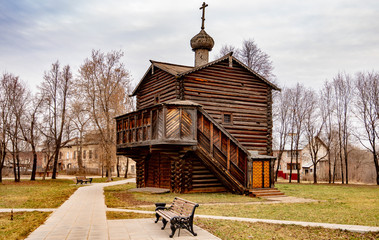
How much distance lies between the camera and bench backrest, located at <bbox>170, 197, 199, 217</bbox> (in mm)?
9030

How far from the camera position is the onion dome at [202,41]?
25734mm

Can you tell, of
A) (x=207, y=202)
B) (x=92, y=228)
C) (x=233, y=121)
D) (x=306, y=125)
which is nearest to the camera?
(x=92, y=228)

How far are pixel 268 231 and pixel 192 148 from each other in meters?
10.0

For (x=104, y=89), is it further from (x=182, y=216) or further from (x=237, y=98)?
(x=182, y=216)

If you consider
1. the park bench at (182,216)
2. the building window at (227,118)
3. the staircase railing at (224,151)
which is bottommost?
the park bench at (182,216)

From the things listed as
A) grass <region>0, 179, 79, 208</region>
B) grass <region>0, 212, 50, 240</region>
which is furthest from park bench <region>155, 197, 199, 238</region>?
grass <region>0, 179, 79, 208</region>

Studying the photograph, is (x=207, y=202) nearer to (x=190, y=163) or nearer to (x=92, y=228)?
(x=190, y=163)

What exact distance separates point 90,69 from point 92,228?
96.2ft

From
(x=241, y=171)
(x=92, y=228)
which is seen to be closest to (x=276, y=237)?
(x=92, y=228)

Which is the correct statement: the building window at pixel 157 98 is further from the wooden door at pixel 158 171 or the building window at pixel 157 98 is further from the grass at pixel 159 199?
the grass at pixel 159 199

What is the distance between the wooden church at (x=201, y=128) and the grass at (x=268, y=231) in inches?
344

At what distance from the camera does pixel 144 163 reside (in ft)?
83.1

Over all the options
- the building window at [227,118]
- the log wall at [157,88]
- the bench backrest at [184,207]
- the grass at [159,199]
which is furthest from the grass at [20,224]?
the building window at [227,118]

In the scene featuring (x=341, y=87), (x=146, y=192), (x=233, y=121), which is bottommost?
(x=146, y=192)
